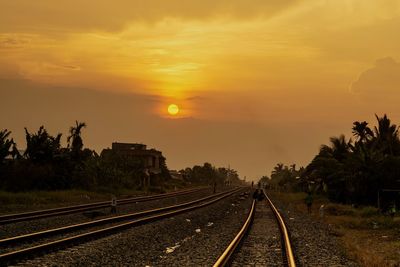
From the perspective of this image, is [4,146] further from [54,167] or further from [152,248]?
[152,248]

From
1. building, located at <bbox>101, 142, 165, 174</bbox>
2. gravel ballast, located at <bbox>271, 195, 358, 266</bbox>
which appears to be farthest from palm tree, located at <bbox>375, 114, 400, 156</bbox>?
building, located at <bbox>101, 142, 165, 174</bbox>

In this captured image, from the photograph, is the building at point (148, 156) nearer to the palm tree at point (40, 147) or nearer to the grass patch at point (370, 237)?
the palm tree at point (40, 147)

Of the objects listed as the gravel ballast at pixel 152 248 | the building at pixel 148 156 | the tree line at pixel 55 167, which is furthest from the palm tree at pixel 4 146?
the building at pixel 148 156

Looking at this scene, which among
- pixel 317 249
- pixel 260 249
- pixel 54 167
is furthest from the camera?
pixel 54 167

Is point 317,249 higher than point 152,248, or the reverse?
point 152,248

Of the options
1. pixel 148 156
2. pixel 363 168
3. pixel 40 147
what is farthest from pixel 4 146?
pixel 148 156

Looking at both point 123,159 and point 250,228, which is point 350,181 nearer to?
point 250,228

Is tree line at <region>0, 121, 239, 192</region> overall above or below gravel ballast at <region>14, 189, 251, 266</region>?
above

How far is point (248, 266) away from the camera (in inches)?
424

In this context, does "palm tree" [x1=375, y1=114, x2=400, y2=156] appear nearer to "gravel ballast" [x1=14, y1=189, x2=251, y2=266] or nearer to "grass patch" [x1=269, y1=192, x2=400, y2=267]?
"grass patch" [x1=269, y1=192, x2=400, y2=267]

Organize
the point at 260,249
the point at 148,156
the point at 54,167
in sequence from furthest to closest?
the point at 148,156
the point at 54,167
the point at 260,249

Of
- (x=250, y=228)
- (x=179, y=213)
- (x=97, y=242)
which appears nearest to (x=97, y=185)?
(x=179, y=213)

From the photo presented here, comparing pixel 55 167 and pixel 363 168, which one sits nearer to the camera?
pixel 363 168

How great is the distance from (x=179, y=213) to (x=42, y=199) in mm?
12603
